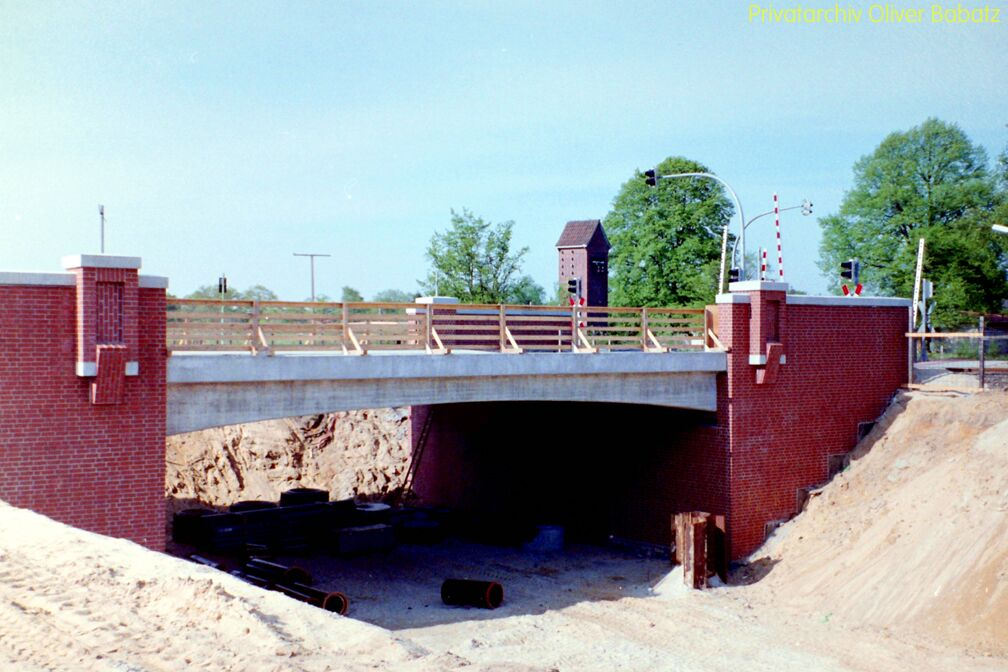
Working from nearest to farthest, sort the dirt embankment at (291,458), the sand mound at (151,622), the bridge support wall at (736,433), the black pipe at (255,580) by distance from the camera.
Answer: the sand mound at (151,622) < the black pipe at (255,580) < the bridge support wall at (736,433) < the dirt embankment at (291,458)

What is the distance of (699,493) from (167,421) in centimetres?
1270

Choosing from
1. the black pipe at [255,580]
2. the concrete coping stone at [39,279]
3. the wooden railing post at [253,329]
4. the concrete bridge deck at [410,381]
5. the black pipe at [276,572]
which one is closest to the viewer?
the concrete coping stone at [39,279]

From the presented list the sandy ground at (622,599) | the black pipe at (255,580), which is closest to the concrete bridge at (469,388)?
the sandy ground at (622,599)

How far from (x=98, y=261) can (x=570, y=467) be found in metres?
15.3

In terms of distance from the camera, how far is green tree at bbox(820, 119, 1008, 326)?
162ft

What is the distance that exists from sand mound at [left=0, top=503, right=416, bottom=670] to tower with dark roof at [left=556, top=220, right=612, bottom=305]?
1438 inches

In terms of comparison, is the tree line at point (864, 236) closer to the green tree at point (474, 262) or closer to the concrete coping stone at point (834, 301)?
the green tree at point (474, 262)

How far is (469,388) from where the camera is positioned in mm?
21203

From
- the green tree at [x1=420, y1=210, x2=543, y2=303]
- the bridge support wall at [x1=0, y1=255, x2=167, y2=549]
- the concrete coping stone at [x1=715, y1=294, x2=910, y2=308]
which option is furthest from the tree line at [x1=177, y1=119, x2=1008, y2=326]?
the bridge support wall at [x1=0, y1=255, x2=167, y2=549]

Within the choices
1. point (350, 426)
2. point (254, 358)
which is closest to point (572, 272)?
point (350, 426)

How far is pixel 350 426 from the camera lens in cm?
3572

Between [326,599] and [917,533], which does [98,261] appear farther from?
[917,533]

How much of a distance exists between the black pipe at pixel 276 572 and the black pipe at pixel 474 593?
9.85ft

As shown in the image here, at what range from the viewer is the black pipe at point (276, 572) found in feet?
67.8
